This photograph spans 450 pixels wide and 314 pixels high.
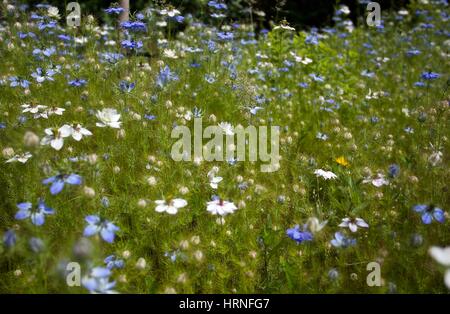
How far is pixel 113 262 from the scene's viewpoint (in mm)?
1698

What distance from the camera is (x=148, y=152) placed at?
108 inches

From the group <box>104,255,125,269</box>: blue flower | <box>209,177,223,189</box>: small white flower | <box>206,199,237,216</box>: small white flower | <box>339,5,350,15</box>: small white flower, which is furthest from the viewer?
<box>339,5,350,15</box>: small white flower

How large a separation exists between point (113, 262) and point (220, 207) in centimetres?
52

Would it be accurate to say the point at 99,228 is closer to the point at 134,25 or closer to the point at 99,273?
the point at 99,273

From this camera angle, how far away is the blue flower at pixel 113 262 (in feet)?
5.53

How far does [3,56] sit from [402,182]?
3416 millimetres

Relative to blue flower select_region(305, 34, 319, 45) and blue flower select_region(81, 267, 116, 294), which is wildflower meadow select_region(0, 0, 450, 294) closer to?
blue flower select_region(81, 267, 116, 294)

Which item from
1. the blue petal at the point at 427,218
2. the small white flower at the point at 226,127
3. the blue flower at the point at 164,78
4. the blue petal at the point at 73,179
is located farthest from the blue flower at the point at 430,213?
the blue flower at the point at 164,78

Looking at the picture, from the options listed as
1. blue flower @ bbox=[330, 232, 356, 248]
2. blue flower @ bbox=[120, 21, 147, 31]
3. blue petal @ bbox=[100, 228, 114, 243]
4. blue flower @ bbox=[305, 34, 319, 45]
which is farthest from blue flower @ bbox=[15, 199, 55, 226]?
blue flower @ bbox=[305, 34, 319, 45]

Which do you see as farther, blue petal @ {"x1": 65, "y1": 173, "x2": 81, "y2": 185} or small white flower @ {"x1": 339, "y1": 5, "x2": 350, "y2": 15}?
small white flower @ {"x1": 339, "y1": 5, "x2": 350, "y2": 15}

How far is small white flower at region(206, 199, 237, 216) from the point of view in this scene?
72.3 inches

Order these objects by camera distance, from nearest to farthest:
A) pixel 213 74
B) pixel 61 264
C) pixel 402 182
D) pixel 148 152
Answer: pixel 61 264 < pixel 402 182 < pixel 148 152 < pixel 213 74
